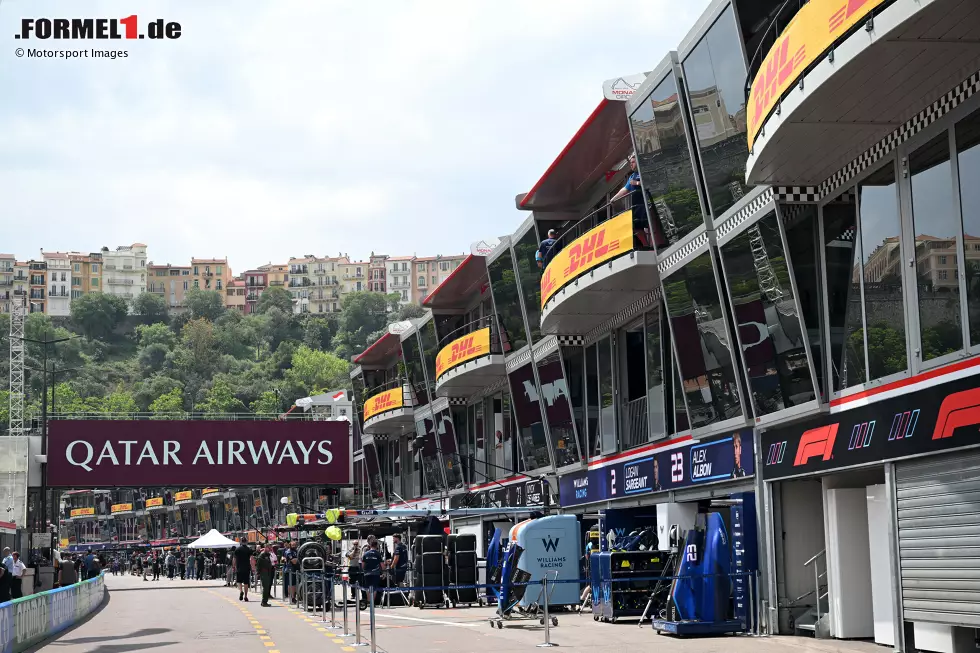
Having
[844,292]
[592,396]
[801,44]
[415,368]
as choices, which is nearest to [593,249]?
[592,396]

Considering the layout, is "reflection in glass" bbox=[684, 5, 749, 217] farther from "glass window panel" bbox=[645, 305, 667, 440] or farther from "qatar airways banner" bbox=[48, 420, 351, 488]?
"qatar airways banner" bbox=[48, 420, 351, 488]

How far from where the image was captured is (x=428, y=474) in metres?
47.7

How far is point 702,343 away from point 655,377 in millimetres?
3822

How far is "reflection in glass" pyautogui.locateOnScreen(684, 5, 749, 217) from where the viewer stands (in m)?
17.6

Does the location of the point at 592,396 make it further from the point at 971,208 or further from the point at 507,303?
the point at 971,208

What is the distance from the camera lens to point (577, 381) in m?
30.1

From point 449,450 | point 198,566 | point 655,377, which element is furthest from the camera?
point 198,566

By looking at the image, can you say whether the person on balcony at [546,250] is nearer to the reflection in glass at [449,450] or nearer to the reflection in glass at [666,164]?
the reflection in glass at [666,164]

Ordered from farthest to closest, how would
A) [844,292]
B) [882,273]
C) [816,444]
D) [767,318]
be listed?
1. [767,318]
2. [816,444]
3. [844,292]
4. [882,273]

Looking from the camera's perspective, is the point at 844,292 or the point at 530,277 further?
the point at 530,277

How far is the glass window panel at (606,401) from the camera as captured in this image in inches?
1082

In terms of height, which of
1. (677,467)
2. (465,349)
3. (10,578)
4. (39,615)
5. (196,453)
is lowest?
(39,615)

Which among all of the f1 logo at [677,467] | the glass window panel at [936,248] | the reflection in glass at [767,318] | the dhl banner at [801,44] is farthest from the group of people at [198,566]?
the glass window panel at [936,248]

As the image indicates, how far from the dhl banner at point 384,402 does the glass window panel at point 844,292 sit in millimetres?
32527
